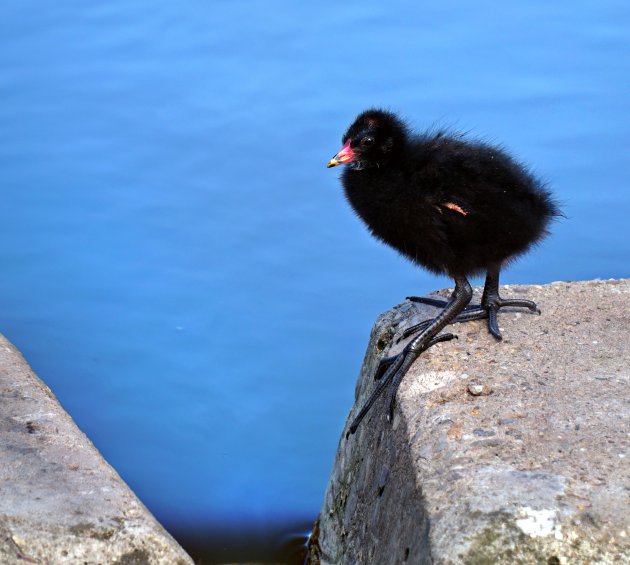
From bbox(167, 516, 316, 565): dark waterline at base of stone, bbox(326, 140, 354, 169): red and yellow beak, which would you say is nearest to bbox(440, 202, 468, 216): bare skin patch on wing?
bbox(326, 140, 354, 169): red and yellow beak

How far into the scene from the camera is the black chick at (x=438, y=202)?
253cm

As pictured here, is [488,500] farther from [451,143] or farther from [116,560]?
[451,143]

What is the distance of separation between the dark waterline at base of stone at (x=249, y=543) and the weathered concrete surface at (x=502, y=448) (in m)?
0.49

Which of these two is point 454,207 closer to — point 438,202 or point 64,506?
point 438,202

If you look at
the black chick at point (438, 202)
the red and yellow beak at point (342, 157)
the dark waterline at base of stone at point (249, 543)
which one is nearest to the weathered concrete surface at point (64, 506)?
the black chick at point (438, 202)

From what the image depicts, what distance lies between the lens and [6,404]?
2.61 meters

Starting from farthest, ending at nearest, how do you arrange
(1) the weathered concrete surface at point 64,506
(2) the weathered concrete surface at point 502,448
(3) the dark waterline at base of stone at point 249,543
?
(3) the dark waterline at base of stone at point 249,543 < (1) the weathered concrete surface at point 64,506 < (2) the weathered concrete surface at point 502,448

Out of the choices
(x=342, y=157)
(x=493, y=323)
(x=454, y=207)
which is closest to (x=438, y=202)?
(x=454, y=207)

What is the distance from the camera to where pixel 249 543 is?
3604 millimetres

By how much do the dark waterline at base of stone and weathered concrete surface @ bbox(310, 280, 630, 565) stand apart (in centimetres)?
49

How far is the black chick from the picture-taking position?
8.29 feet

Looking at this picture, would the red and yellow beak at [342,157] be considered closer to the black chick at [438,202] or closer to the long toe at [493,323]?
the black chick at [438,202]

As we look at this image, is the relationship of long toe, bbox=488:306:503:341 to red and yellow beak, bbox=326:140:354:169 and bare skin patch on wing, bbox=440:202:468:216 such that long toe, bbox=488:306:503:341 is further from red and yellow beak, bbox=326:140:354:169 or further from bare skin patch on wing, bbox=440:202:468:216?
red and yellow beak, bbox=326:140:354:169

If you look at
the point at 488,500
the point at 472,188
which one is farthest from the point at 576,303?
the point at 488,500
